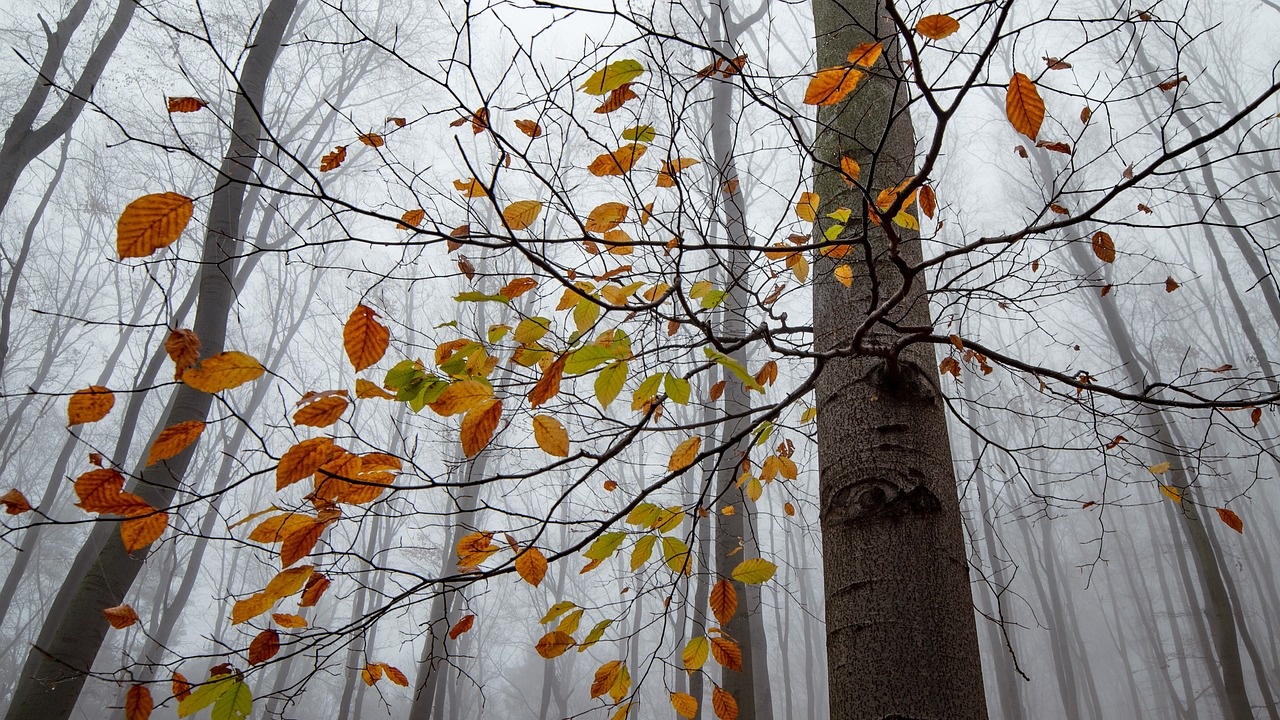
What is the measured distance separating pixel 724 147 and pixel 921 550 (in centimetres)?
667

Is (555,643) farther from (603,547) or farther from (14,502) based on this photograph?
(14,502)

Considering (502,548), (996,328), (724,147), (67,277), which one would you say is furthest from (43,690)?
(996,328)

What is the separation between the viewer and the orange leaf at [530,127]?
1530mm

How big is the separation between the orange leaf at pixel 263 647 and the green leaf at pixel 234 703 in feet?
0.25

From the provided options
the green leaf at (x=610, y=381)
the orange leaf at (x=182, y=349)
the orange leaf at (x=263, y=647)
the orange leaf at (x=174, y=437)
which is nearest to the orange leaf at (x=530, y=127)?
the green leaf at (x=610, y=381)

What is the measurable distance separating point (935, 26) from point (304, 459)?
50.9 inches

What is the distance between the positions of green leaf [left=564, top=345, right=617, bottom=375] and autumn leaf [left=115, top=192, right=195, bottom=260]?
654 mm

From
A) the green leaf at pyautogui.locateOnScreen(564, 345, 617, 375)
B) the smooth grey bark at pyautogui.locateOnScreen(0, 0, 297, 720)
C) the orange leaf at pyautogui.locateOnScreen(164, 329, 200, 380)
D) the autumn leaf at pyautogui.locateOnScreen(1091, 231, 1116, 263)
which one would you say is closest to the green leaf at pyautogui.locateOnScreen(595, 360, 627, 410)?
the green leaf at pyautogui.locateOnScreen(564, 345, 617, 375)

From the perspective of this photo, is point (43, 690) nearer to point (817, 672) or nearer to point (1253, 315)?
point (1253, 315)

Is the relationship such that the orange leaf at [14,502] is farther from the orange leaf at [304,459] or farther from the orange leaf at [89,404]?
the orange leaf at [304,459]

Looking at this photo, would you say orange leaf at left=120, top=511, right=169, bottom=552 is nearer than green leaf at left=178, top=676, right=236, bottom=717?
No

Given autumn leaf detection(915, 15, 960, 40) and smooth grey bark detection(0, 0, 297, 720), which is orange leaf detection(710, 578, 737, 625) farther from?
smooth grey bark detection(0, 0, 297, 720)

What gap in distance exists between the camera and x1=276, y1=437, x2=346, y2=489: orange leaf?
104 cm

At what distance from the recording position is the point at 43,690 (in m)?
2.75
